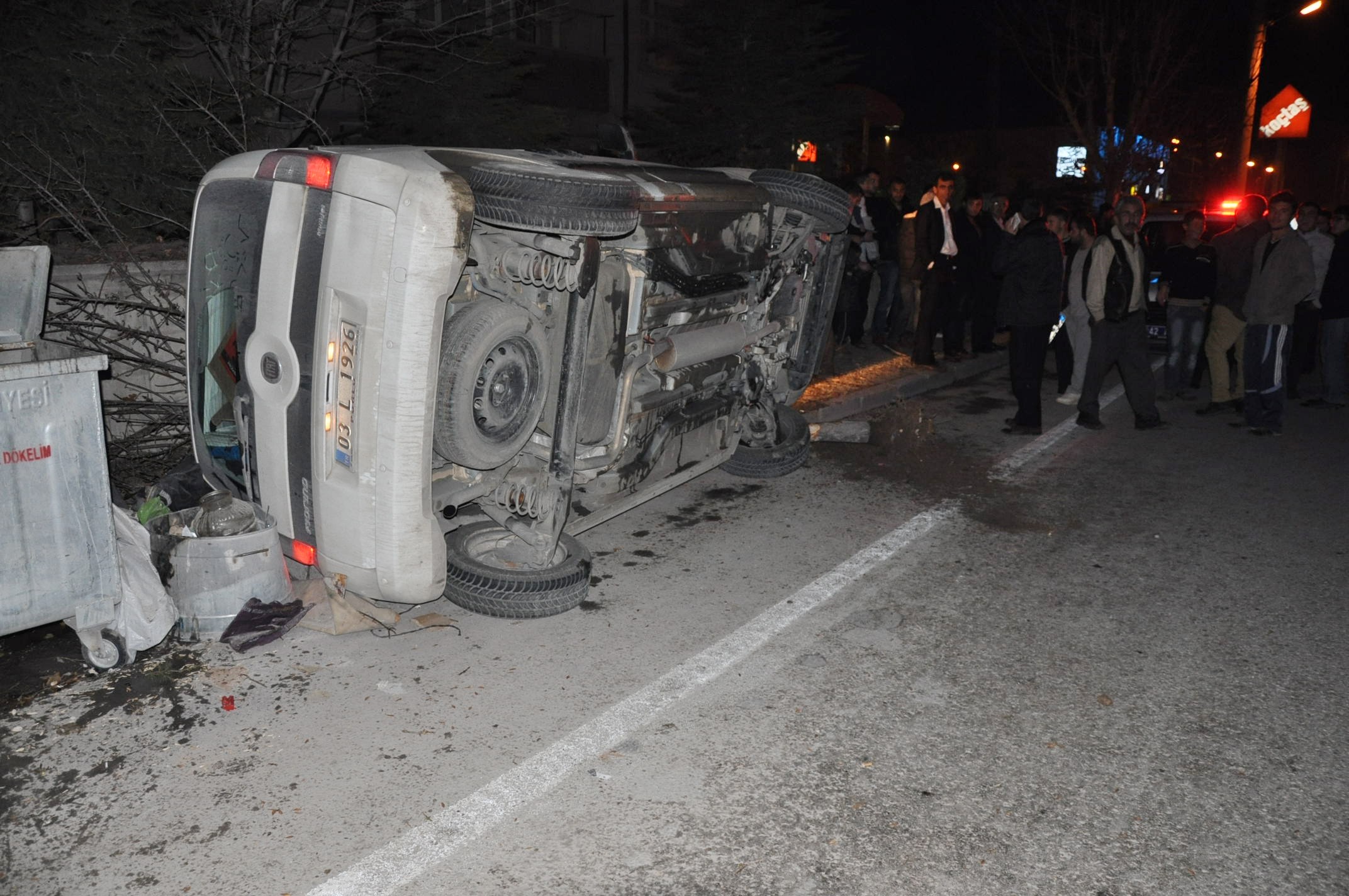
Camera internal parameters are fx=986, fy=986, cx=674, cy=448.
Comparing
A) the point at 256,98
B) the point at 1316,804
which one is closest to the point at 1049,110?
the point at 256,98

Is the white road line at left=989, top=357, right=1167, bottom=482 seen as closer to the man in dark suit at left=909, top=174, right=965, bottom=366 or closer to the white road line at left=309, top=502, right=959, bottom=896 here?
the man in dark suit at left=909, top=174, right=965, bottom=366

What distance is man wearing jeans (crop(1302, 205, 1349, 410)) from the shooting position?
31.5 feet

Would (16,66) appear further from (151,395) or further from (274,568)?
(274,568)

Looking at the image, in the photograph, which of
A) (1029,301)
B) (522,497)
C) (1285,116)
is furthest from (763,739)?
(1285,116)

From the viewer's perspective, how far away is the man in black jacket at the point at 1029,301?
26.5ft

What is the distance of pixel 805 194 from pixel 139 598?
412 cm

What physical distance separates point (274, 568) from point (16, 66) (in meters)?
6.18

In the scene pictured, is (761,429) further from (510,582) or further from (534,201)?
(534,201)

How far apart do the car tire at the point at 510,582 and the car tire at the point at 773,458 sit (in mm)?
2205

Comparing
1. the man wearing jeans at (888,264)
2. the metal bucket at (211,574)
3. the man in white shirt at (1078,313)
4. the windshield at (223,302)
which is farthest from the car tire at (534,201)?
the man wearing jeans at (888,264)

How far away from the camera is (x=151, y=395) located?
649 cm

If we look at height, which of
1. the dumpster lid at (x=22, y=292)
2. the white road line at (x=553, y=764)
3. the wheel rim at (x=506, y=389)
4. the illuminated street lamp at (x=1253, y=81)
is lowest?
the white road line at (x=553, y=764)

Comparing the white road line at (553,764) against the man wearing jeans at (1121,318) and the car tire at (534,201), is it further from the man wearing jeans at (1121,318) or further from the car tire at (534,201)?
the man wearing jeans at (1121,318)

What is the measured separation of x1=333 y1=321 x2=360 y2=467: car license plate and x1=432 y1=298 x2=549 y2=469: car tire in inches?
12.9
